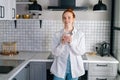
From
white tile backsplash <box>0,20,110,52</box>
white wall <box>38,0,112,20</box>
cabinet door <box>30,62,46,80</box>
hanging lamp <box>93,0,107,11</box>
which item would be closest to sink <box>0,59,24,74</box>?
cabinet door <box>30,62,46,80</box>

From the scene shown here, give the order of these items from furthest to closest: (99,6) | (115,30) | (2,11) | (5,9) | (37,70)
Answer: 1. (115,30)
2. (99,6)
3. (37,70)
4. (5,9)
5. (2,11)

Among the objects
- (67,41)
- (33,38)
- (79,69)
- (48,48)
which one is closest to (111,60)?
(79,69)

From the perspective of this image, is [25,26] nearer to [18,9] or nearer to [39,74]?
[18,9]

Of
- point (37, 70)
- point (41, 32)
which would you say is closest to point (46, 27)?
point (41, 32)

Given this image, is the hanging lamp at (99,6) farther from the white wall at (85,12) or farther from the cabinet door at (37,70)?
the cabinet door at (37,70)

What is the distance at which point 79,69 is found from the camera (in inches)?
103

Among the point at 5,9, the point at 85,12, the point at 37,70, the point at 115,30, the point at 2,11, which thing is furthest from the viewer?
the point at 85,12

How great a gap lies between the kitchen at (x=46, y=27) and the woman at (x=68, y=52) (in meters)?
0.97

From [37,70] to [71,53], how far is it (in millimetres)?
684

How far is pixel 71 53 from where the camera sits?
8.57 ft

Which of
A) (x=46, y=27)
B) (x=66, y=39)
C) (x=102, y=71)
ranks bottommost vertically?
(x=102, y=71)

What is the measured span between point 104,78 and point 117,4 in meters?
Answer: 1.11

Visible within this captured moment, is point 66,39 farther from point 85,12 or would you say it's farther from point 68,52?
point 85,12

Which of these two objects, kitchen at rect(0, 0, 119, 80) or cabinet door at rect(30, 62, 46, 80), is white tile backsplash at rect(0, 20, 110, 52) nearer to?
kitchen at rect(0, 0, 119, 80)
